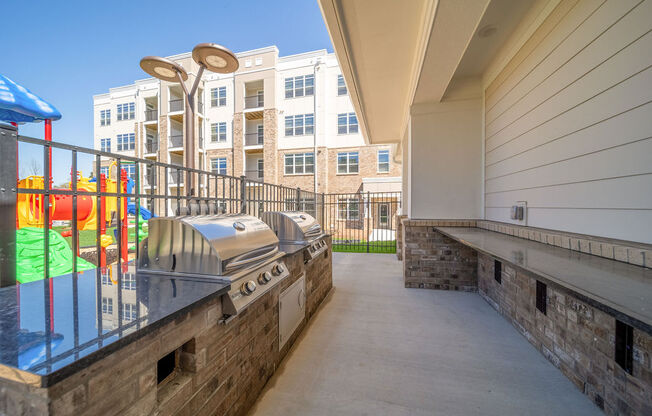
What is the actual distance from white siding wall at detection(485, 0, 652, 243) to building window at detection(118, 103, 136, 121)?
22.9m

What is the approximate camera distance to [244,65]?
15.8 meters

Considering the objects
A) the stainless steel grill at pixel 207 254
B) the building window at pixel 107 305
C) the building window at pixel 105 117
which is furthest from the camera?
the building window at pixel 105 117

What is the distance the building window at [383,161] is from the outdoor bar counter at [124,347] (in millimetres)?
12989

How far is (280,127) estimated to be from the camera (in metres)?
15.3

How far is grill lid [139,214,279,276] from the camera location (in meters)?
1.57

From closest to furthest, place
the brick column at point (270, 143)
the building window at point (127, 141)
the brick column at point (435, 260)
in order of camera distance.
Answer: the brick column at point (435, 260) → the brick column at point (270, 143) → the building window at point (127, 141)

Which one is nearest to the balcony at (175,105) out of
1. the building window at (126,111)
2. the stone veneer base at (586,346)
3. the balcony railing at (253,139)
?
the building window at (126,111)

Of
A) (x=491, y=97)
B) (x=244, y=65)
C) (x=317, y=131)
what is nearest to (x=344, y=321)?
(x=491, y=97)

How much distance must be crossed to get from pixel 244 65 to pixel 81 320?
17898mm

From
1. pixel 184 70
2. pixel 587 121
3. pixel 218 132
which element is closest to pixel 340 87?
pixel 218 132

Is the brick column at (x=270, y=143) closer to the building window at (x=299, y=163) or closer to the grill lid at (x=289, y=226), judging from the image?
the building window at (x=299, y=163)

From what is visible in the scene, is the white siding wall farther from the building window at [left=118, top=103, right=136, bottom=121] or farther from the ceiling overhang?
the building window at [left=118, top=103, right=136, bottom=121]

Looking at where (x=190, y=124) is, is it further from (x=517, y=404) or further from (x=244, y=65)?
A: (x=244, y=65)

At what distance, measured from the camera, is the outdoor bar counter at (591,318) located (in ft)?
3.78
